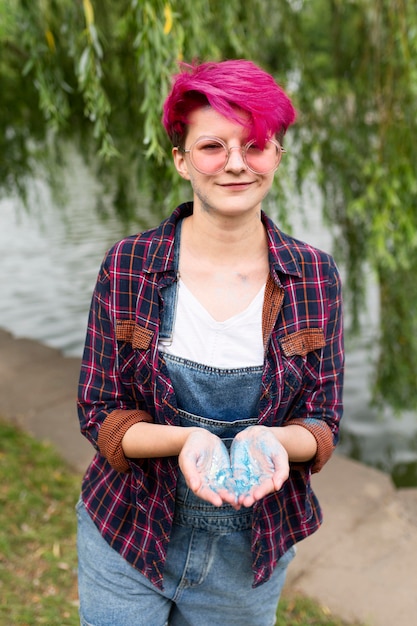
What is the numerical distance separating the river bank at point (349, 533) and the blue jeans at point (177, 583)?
4.25ft

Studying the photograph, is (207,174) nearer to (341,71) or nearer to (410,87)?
(410,87)

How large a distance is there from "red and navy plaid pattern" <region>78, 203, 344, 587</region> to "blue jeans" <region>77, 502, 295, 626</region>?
45mm

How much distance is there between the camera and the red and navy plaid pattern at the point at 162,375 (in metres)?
1.38

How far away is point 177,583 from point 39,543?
1770mm

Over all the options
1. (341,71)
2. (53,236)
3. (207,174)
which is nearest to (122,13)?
(341,71)

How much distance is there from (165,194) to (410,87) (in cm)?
140

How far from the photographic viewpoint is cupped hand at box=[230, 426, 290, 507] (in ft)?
3.87

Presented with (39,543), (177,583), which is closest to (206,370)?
(177,583)

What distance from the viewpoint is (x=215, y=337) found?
1.37 m

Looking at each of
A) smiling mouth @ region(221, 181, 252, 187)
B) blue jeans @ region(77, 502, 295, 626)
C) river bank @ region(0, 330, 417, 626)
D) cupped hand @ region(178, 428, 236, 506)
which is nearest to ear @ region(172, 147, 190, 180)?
smiling mouth @ region(221, 181, 252, 187)

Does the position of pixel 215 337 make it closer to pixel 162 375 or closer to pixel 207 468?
pixel 162 375

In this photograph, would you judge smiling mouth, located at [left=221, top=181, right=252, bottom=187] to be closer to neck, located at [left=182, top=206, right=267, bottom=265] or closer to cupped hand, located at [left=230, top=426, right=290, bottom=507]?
neck, located at [left=182, top=206, right=267, bottom=265]

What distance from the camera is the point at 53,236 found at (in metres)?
10.3

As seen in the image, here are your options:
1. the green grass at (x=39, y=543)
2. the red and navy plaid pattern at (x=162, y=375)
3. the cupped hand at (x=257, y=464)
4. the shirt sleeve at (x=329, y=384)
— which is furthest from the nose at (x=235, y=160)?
the green grass at (x=39, y=543)
